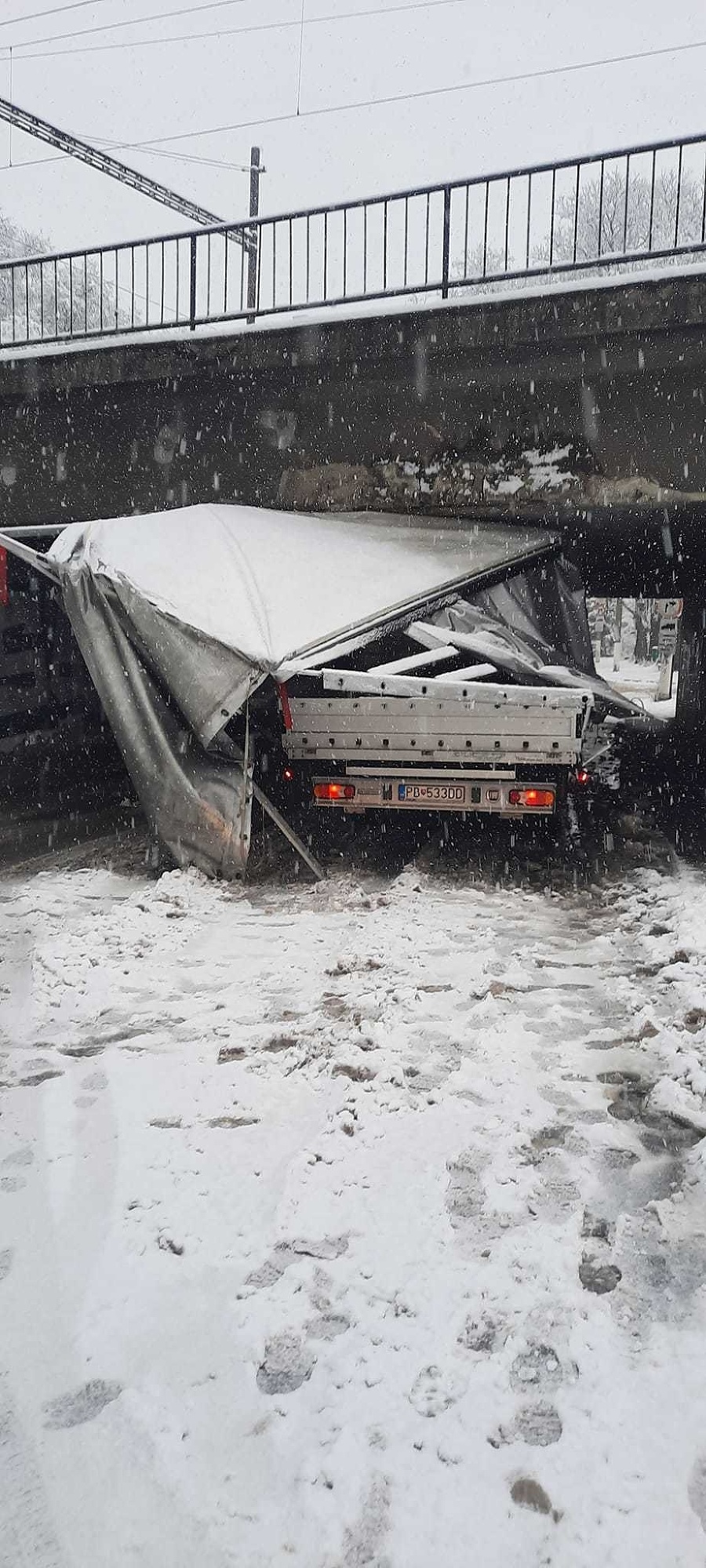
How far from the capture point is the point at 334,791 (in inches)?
310

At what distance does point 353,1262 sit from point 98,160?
67.1ft

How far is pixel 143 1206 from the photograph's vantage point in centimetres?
330

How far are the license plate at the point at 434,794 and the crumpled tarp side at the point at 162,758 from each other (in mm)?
1235

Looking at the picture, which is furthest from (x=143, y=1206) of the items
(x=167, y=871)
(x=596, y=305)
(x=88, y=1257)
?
(x=596, y=305)

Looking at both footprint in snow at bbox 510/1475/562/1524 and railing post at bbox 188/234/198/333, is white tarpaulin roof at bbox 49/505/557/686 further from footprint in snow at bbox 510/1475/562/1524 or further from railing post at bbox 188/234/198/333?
footprint in snow at bbox 510/1475/562/1524

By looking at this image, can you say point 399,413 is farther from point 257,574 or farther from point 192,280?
point 192,280

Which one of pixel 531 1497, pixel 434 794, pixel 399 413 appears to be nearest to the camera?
pixel 531 1497

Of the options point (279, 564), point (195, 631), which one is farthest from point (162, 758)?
point (279, 564)

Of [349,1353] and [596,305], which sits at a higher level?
[596,305]

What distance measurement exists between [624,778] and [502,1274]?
37.8 feet

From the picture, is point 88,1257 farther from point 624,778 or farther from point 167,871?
point 624,778

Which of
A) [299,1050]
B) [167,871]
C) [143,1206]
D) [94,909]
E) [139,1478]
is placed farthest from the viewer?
[167,871]

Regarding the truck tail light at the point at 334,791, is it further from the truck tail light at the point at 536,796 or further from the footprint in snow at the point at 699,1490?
the footprint in snow at the point at 699,1490

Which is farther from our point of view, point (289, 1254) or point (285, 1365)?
point (289, 1254)
